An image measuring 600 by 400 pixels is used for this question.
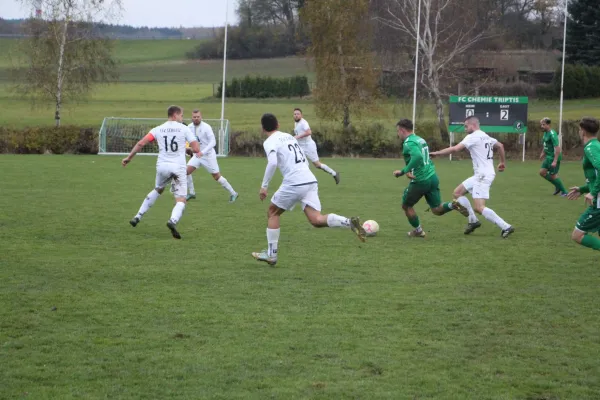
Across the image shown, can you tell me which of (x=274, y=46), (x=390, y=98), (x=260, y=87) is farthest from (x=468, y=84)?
(x=274, y=46)

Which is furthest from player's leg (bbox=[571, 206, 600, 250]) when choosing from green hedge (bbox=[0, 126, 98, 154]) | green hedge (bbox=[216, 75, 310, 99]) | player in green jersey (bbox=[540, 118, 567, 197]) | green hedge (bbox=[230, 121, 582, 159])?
green hedge (bbox=[216, 75, 310, 99])

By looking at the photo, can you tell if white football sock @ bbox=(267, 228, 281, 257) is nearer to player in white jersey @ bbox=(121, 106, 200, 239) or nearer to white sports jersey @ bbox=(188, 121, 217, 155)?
player in white jersey @ bbox=(121, 106, 200, 239)

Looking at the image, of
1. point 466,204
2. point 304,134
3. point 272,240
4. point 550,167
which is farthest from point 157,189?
point 550,167

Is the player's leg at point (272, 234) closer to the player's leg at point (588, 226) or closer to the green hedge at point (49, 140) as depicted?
the player's leg at point (588, 226)

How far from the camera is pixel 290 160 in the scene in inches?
397

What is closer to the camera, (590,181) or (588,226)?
(588,226)

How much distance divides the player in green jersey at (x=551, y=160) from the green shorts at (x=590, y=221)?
35.9 feet

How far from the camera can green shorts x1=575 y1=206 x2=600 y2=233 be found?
369 inches

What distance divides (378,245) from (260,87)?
52366 mm

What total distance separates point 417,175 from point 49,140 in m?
26.4

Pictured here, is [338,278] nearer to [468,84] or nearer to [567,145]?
[567,145]

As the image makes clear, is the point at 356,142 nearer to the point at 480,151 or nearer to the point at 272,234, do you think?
the point at 480,151

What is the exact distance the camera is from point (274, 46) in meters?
83.6

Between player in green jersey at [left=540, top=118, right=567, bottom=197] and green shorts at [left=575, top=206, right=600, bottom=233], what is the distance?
10.9 metres
